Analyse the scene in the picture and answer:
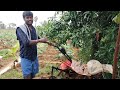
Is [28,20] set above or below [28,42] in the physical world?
above

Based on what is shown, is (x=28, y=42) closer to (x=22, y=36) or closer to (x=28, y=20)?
(x=22, y=36)

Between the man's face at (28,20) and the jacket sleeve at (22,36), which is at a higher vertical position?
the man's face at (28,20)

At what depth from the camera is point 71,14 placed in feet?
13.7

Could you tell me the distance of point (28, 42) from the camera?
2674mm

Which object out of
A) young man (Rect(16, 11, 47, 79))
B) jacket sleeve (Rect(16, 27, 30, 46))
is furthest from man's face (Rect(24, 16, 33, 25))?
jacket sleeve (Rect(16, 27, 30, 46))

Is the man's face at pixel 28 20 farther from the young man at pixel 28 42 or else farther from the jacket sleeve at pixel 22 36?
the jacket sleeve at pixel 22 36

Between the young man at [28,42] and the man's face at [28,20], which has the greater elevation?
the man's face at [28,20]

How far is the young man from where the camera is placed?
2.64 meters

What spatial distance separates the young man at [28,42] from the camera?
264 cm

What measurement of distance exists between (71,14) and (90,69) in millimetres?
1118

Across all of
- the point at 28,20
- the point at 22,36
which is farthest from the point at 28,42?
the point at 28,20

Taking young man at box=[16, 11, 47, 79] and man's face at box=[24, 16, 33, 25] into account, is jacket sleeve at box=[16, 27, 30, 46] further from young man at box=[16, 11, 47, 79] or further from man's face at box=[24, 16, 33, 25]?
man's face at box=[24, 16, 33, 25]

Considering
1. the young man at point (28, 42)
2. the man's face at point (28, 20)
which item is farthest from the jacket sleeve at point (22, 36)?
the man's face at point (28, 20)
